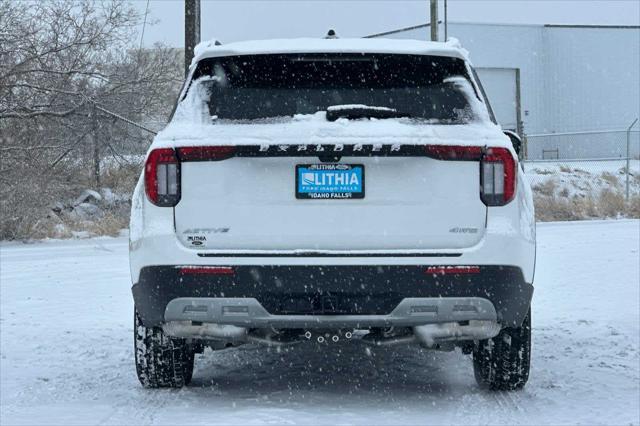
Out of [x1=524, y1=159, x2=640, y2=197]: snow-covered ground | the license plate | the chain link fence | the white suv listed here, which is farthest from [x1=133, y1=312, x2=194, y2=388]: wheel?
[x1=524, y1=159, x2=640, y2=197]: snow-covered ground

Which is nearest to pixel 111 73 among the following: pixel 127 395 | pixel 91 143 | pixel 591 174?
pixel 91 143

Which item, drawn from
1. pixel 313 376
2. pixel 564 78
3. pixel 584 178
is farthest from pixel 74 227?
pixel 564 78

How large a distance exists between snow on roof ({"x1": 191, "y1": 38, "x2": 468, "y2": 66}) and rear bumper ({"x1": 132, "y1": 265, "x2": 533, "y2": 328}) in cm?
112

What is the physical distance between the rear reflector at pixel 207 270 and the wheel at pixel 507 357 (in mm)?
1529

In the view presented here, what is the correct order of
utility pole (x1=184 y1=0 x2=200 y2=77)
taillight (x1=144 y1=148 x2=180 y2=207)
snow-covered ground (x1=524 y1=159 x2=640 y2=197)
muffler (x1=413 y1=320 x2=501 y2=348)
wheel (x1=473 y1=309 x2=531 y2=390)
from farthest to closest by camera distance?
snow-covered ground (x1=524 y1=159 x2=640 y2=197)
utility pole (x1=184 y1=0 x2=200 y2=77)
wheel (x1=473 y1=309 x2=531 y2=390)
muffler (x1=413 y1=320 x2=501 y2=348)
taillight (x1=144 y1=148 x2=180 y2=207)

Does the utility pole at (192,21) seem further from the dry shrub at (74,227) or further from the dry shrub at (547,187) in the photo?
the dry shrub at (547,187)

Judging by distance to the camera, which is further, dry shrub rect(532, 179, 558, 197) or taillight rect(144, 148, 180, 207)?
dry shrub rect(532, 179, 558, 197)

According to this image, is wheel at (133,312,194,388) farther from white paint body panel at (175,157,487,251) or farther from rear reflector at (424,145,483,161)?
rear reflector at (424,145,483,161)

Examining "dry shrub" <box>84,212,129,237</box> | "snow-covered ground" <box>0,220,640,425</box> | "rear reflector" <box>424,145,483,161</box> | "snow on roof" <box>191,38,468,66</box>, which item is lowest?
"dry shrub" <box>84,212,129,237</box>

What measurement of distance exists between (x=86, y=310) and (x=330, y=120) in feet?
15.6

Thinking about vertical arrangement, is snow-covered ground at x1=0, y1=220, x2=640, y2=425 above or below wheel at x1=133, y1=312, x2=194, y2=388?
below

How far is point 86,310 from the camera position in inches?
348

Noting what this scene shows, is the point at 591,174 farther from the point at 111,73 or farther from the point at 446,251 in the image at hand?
the point at 446,251

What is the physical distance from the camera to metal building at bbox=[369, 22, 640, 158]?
4612cm
